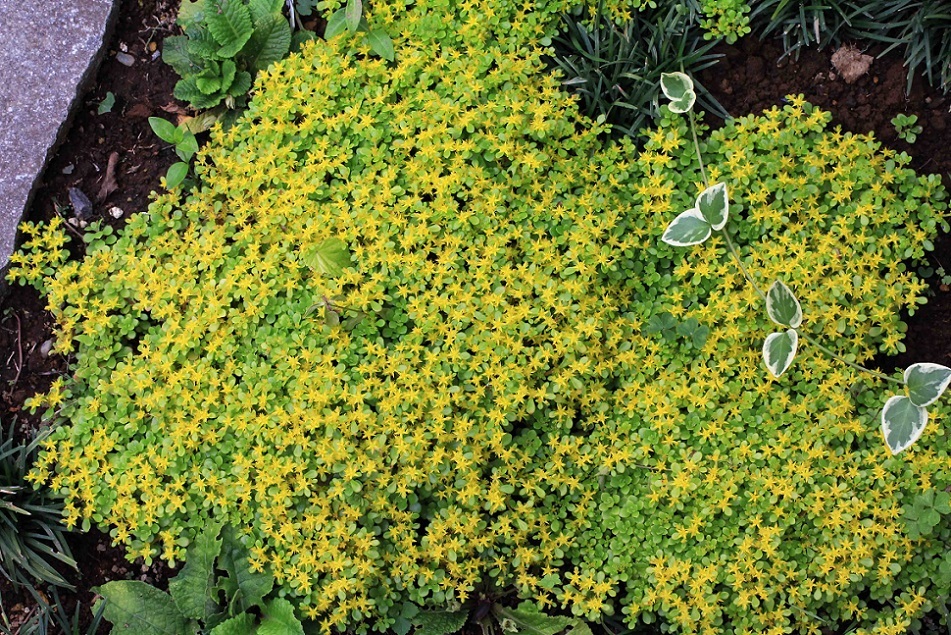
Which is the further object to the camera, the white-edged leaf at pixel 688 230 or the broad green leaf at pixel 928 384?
the white-edged leaf at pixel 688 230

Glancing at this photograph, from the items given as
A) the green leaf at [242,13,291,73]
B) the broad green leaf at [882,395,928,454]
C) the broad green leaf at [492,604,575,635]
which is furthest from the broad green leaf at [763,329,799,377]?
the green leaf at [242,13,291,73]

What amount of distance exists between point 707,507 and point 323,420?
1399 mm

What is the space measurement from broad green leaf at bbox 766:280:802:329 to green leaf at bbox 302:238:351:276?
59.7 inches

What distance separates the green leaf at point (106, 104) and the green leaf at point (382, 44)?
1.27 m

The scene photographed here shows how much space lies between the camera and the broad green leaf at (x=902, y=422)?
2.64 m


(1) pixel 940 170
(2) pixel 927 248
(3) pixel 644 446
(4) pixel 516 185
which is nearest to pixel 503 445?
(3) pixel 644 446

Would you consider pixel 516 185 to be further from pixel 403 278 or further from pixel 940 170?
pixel 940 170

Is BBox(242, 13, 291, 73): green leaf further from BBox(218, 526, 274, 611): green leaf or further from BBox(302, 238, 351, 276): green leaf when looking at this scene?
BBox(218, 526, 274, 611): green leaf

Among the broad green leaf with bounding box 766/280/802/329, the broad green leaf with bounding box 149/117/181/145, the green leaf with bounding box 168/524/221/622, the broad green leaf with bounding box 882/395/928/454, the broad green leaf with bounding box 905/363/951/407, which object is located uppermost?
the broad green leaf with bounding box 149/117/181/145

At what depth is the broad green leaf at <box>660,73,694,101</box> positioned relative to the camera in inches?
120

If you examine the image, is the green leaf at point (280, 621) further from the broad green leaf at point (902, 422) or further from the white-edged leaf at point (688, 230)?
the broad green leaf at point (902, 422)

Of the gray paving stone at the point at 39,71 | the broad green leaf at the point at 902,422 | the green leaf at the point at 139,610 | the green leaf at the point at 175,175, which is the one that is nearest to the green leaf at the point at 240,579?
the green leaf at the point at 139,610

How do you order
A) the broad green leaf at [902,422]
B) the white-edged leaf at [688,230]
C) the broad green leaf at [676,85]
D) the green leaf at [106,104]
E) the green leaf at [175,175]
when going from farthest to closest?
the green leaf at [106,104], the green leaf at [175,175], the broad green leaf at [676,85], the white-edged leaf at [688,230], the broad green leaf at [902,422]

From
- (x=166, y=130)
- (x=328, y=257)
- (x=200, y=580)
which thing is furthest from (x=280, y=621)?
(x=166, y=130)
